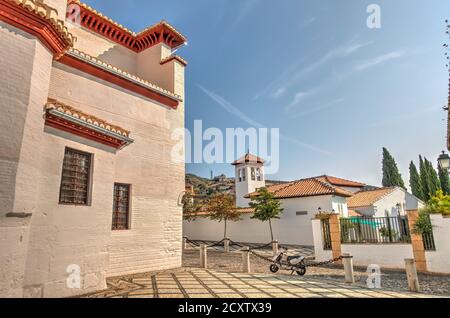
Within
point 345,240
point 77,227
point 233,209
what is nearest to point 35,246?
point 77,227

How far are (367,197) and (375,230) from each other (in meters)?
16.7

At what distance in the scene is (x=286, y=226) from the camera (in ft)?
66.9

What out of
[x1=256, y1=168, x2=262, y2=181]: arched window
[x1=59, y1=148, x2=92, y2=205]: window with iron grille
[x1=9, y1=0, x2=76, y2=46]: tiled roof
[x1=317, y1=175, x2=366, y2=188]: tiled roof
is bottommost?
[x1=59, y1=148, x2=92, y2=205]: window with iron grille

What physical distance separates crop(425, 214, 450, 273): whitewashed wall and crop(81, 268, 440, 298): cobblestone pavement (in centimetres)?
398

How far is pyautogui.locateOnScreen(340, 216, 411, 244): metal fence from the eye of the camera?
10570 mm

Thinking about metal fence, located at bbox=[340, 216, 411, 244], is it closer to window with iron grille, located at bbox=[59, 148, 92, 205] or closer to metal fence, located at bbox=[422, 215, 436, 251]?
metal fence, located at bbox=[422, 215, 436, 251]

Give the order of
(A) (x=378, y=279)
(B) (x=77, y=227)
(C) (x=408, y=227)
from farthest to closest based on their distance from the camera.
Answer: (C) (x=408, y=227)
(A) (x=378, y=279)
(B) (x=77, y=227)

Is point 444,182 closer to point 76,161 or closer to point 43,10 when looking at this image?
point 76,161

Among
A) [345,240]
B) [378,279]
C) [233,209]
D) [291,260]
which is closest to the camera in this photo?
[378,279]

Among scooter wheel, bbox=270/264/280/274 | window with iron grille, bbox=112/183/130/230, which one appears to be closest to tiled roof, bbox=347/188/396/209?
scooter wheel, bbox=270/264/280/274

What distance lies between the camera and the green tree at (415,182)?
33428 millimetres

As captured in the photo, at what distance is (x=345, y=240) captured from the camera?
37.8 ft
